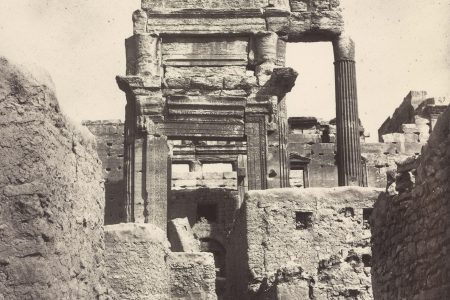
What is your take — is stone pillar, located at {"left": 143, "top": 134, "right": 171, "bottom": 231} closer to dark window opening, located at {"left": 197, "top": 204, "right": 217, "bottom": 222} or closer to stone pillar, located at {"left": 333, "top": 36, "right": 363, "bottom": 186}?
stone pillar, located at {"left": 333, "top": 36, "right": 363, "bottom": 186}

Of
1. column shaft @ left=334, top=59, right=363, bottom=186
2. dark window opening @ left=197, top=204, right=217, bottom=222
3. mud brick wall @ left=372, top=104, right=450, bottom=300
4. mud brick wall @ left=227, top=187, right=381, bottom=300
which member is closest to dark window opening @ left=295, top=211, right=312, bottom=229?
mud brick wall @ left=227, top=187, right=381, bottom=300

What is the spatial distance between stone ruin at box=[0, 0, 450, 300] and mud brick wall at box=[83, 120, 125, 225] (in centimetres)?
7

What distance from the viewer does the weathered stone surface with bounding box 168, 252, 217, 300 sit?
12.1m

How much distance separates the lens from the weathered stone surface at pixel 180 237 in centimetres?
2023

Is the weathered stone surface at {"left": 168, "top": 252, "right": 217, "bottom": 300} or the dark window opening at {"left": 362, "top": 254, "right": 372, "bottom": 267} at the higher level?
the dark window opening at {"left": 362, "top": 254, "right": 372, "bottom": 267}

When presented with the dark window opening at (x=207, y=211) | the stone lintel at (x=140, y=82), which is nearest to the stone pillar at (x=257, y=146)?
the stone lintel at (x=140, y=82)

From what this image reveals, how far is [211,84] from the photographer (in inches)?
913

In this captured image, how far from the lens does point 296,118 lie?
3638 centimetres

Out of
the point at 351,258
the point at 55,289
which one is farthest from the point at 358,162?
the point at 55,289

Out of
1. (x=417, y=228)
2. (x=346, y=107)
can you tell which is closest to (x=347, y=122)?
(x=346, y=107)

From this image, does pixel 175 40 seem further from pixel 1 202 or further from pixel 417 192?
pixel 1 202

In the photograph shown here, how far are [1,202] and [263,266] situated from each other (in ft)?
33.7

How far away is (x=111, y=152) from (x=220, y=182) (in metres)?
5.66

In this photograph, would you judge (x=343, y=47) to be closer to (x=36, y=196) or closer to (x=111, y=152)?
(x=111, y=152)
